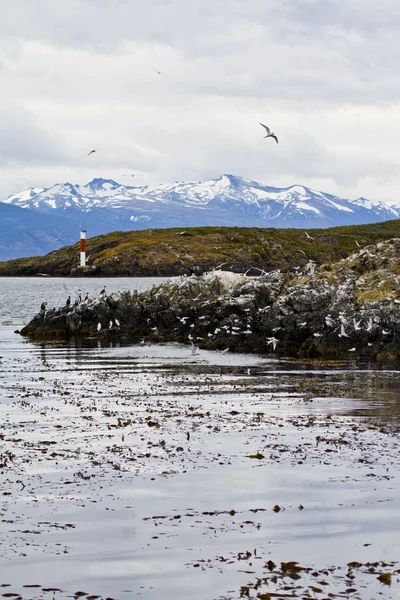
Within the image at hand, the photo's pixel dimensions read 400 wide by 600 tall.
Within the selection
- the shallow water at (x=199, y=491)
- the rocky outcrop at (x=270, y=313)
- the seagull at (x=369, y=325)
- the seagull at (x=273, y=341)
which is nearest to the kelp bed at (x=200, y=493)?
the shallow water at (x=199, y=491)

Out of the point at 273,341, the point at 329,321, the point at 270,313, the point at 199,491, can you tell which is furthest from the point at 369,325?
the point at 199,491

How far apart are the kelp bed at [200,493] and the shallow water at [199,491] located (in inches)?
1.6

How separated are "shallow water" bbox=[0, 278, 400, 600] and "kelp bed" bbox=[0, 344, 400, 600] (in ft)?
0.13

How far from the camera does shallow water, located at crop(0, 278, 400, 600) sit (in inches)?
495

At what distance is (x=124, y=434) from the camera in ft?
74.9

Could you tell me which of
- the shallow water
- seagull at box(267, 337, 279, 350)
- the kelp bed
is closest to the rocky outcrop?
seagull at box(267, 337, 279, 350)

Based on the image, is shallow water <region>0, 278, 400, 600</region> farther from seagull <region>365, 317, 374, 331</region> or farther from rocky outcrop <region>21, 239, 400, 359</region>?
rocky outcrop <region>21, 239, 400, 359</region>

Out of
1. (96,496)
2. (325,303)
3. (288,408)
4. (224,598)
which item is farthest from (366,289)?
(224,598)

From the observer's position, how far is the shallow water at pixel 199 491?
12.6 metres

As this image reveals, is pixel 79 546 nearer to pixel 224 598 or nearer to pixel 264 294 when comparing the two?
pixel 224 598

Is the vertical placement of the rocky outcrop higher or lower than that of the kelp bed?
higher

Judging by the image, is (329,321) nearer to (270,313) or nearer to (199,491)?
(270,313)

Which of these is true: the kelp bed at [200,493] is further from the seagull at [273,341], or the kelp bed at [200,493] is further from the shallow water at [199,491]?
the seagull at [273,341]

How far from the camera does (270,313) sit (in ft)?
173
